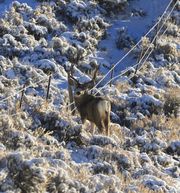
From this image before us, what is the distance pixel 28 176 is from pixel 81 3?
44.9 feet

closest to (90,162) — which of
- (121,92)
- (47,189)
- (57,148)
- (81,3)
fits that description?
(57,148)

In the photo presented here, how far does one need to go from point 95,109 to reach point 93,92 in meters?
1.94

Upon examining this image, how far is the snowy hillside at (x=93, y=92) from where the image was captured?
884 cm

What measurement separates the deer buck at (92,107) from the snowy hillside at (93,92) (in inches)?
6.1

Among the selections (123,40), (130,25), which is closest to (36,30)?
(123,40)

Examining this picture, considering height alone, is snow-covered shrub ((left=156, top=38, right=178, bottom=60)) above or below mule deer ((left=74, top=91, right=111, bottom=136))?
below

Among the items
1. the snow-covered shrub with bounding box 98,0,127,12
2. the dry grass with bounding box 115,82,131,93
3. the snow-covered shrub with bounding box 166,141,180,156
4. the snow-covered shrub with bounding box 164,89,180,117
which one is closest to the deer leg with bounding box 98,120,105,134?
the snow-covered shrub with bounding box 166,141,180,156

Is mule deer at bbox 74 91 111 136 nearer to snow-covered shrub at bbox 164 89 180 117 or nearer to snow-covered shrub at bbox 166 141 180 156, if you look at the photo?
snow-covered shrub at bbox 166 141 180 156

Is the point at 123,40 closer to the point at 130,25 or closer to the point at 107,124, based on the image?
the point at 130,25

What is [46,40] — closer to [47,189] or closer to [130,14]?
[130,14]

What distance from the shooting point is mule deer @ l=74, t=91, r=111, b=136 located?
1142cm

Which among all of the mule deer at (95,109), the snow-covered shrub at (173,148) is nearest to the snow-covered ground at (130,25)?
the mule deer at (95,109)

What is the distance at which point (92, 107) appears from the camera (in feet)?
38.0

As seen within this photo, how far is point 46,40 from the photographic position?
17656 mm
